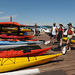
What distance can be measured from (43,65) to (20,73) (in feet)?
4.70

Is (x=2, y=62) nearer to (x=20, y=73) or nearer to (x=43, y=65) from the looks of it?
(x=20, y=73)

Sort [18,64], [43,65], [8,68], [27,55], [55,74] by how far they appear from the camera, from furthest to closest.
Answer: [27,55] → [43,65] → [18,64] → [8,68] → [55,74]

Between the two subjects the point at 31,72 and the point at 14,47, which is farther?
the point at 14,47

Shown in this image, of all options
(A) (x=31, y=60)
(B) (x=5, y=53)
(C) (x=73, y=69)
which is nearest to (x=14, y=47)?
(B) (x=5, y=53)

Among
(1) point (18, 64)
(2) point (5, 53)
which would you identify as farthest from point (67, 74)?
(2) point (5, 53)

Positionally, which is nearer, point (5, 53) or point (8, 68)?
point (8, 68)

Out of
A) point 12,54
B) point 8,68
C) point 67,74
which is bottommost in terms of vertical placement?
point 67,74

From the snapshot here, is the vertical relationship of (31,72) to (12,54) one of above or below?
below

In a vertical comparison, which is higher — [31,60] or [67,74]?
[31,60]

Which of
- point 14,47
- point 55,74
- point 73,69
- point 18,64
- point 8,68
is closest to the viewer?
point 55,74

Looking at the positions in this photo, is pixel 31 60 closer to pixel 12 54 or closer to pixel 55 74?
pixel 12 54

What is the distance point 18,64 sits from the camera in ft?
12.7

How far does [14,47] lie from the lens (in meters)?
6.87

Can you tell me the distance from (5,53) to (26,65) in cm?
133
